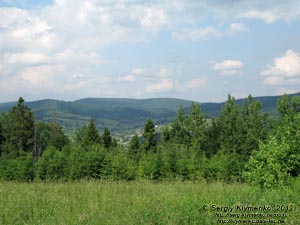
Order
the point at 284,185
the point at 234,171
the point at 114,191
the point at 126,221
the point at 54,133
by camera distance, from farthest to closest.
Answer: the point at 54,133 < the point at 234,171 < the point at 114,191 < the point at 284,185 < the point at 126,221

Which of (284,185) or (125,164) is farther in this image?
(125,164)

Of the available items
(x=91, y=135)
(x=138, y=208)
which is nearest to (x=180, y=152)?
(x=91, y=135)

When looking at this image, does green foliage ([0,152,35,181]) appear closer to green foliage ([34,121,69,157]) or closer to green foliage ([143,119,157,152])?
green foliage ([143,119,157,152])

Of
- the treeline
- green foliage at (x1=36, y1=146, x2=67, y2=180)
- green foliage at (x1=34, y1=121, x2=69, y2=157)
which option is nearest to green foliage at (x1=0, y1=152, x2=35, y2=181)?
the treeline

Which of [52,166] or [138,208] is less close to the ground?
[138,208]

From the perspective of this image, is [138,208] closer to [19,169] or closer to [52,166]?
[52,166]

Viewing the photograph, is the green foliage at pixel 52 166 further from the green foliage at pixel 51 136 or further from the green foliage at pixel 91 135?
the green foliage at pixel 51 136

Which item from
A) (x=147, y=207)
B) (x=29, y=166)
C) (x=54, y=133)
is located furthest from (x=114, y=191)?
(x=54, y=133)

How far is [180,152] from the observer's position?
47.0 meters

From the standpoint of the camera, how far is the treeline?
11.5 meters

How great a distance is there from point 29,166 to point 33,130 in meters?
37.2

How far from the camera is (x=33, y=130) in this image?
77.6 m

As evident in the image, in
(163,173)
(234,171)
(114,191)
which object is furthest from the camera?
(234,171)

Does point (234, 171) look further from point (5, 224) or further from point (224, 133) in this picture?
point (5, 224)
